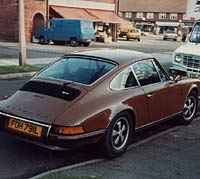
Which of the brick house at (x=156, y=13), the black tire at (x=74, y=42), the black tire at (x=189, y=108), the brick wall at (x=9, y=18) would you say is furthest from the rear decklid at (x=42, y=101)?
the brick house at (x=156, y=13)

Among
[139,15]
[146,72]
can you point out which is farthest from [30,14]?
[139,15]

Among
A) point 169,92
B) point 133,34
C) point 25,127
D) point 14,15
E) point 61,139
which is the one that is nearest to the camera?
point 61,139

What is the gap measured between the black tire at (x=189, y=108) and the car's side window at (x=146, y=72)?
45.2 inches

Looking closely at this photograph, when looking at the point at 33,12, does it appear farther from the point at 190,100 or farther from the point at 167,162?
the point at 167,162

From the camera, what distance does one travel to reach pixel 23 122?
180 inches

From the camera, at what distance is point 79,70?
5.33 m

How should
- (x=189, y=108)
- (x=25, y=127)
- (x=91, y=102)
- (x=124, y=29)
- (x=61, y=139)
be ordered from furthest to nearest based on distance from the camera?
(x=124, y=29) → (x=189, y=108) → (x=91, y=102) → (x=25, y=127) → (x=61, y=139)

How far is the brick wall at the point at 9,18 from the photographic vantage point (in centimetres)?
3352

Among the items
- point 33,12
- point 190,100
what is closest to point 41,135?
point 190,100

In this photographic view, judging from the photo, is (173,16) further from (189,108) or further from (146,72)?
(146,72)

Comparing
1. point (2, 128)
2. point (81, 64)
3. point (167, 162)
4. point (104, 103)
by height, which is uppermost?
point (81, 64)

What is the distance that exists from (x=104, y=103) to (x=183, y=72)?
18.3ft

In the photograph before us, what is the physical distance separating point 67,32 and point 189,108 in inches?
976

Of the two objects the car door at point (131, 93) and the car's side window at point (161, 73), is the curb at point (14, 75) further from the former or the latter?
the car door at point (131, 93)
